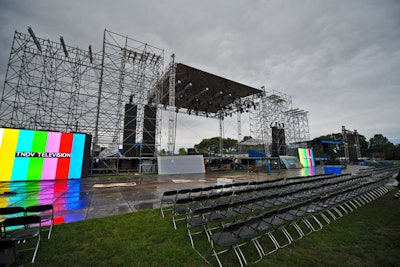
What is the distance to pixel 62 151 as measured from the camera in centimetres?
1009

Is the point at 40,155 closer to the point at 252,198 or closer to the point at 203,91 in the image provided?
the point at 252,198

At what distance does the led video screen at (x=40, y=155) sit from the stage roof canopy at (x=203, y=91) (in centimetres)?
837

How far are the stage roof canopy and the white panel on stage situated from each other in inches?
242

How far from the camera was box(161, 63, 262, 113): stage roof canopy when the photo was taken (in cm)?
1616

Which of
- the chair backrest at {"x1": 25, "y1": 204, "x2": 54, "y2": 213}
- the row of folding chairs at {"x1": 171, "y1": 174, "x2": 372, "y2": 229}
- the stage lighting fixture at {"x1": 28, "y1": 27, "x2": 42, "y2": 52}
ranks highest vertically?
the stage lighting fixture at {"x1": 28, "y1": 27, "x2": 42, "y2": 52}

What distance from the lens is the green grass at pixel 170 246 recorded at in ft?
7.11

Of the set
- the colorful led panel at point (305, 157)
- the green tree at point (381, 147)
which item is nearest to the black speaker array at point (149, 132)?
the colorful led panel at point (305, 157)

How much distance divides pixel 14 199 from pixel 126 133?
26.5 ft

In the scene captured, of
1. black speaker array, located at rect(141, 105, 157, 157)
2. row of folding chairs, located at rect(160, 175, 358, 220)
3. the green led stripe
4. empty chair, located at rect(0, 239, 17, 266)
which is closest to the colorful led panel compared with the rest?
row of folding chairs, located at rect(160, 175, 358, 220)

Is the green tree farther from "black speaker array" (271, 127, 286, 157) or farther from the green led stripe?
the green led stripe

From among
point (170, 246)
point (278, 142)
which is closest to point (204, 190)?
point (170, 246)

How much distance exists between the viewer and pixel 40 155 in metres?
9.41

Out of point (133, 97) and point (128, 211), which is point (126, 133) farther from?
point (128, 211)

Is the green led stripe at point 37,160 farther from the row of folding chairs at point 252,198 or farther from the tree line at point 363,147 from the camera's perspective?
the tree line at point 363,147
